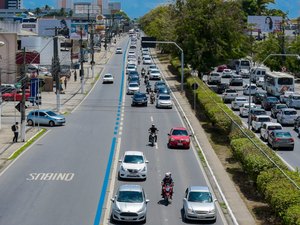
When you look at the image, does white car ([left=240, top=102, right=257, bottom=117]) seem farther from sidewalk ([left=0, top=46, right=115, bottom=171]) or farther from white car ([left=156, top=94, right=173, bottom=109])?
sidewalk ([left=0, top=46, right=115, bottom=171])

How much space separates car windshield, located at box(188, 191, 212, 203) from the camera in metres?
27.6

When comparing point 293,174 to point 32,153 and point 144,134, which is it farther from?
point 144,134

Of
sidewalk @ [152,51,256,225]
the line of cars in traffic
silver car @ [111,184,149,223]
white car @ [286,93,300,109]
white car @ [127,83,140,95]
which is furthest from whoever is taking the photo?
white car @ [127,83,140,95]

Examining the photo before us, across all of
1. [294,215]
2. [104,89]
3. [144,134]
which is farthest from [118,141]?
[104,89]

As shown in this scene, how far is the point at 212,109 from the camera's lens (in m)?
52.4

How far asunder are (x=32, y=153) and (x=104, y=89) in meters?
43.4

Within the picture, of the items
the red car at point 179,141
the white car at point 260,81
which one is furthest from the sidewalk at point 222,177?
the white car at point 260,81

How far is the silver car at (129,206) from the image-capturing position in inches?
1035

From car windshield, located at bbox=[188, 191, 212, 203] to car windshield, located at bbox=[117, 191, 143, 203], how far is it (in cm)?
211

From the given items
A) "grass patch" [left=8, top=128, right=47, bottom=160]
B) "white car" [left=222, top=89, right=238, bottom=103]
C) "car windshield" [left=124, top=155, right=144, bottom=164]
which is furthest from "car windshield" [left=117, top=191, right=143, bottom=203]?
"white car" [left=222, top=89, right=238, bottom=103]

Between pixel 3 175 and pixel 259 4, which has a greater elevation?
pixel 259 4

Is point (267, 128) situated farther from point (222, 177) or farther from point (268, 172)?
point (268, 172)

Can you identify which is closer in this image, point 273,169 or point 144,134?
point 273,169

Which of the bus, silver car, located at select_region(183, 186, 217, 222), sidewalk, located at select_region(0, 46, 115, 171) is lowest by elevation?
sidewalk, located at select_region(0, 46, 115, 171)
